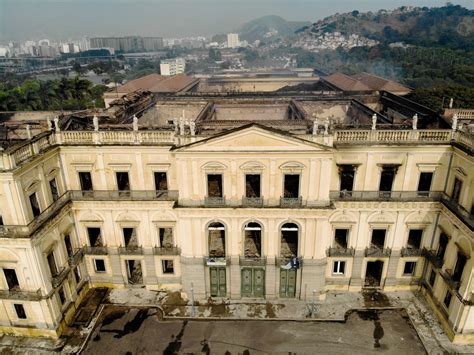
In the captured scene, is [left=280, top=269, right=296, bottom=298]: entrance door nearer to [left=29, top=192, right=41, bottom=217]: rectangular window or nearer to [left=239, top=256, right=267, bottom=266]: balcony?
[left=239, top=256, right=267, bottom=266]: balcony

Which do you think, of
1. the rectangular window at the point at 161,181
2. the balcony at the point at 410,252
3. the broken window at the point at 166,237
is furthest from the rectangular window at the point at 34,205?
the balcony at the point at 410,252

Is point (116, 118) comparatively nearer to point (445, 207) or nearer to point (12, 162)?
point (12, 162)

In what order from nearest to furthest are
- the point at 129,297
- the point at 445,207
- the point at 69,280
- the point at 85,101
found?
the point at 445,207 → the point at 69,280 → the point at 129,297 → the point at 85,101

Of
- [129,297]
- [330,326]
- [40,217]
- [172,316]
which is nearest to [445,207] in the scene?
[330,326]

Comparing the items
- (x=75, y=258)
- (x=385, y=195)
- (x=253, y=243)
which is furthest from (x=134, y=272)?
(x=385, y=195)

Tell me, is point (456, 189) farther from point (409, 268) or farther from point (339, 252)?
point (339, 252)

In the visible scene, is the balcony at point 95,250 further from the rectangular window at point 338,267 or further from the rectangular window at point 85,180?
the rectangular window at point 338,267
